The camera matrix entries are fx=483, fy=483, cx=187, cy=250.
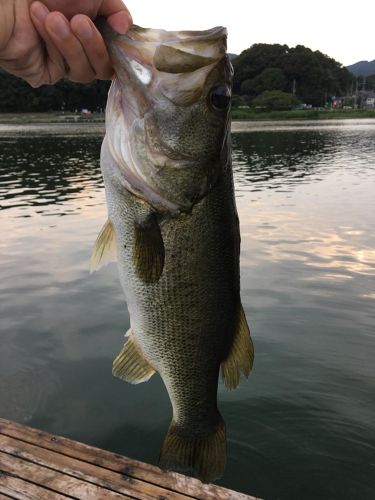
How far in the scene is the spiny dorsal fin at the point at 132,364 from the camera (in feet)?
9.11

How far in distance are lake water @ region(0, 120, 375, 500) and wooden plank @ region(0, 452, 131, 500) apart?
1638 mm

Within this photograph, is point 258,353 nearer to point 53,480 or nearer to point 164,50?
point 53,480

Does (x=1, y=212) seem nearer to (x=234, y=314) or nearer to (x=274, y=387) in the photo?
(x=274, y=387)

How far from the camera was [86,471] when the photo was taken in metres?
3.74

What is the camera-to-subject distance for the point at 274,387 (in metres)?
6.16

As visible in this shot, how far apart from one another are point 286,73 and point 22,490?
157416mm

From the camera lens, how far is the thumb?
2.30 m

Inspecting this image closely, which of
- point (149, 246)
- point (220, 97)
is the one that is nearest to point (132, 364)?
point (149, 246)

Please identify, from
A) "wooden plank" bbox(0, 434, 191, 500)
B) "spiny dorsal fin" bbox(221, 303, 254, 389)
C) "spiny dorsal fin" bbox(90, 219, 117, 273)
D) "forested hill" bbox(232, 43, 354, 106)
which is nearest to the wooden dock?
"wooden plank" bbox(0, 434, 191, 500)

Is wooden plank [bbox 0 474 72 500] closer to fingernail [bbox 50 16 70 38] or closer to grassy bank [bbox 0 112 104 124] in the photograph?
fingernail [bbox 50 16 70 38]

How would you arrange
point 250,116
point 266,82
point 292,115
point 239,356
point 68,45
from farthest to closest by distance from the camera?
point 266,82 → point 292,115 → point 250,116 → point 239,356 → point 68,45

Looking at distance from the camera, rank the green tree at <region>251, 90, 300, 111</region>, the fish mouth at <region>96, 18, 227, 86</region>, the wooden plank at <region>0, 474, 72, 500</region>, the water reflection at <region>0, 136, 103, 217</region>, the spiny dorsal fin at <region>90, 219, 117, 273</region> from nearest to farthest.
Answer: the fish mouth at <region>96, 18, 227, 86</region>
the spiny dorsal fin at <region>90, 219, 117, 273</region>
the wooden plank at <region>0, 474, 72, 500</region>
the water reflection at <region>0, 136, 103, 217</region>
the green tree at <region>251, 90, 300, 111</region>

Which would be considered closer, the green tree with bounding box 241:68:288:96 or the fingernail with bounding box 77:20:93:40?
the fingernail with bounding box 77:20:93:40

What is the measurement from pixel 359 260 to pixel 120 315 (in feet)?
18.9
